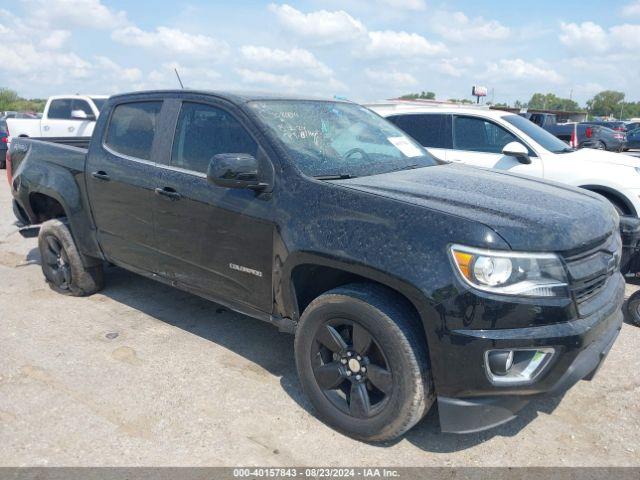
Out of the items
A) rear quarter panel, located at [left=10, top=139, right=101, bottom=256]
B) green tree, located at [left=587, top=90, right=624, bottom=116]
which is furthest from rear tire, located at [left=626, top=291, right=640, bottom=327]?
green tree, located at [left=587, top=90, right=624, bottom=116]

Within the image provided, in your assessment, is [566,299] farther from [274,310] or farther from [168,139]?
[168,139]

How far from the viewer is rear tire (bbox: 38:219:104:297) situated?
4.88m

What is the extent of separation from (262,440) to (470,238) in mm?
1528

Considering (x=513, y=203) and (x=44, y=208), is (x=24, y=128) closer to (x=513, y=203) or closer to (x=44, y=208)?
(x=44, y=208)

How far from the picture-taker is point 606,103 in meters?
111

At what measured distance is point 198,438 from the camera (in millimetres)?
2949

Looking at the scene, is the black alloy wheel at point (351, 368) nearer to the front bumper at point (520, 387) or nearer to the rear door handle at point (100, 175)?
the front bumper at point (520, 387)

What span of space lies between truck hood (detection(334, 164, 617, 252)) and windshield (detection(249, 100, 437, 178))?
0.62ft

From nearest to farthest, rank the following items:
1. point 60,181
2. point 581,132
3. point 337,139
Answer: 1. point 337,139
2. point 60,181
3. point 581,132

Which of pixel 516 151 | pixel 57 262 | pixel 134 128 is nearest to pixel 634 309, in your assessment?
pixel 516 151

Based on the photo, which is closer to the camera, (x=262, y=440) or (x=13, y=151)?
(x=262, y=440)

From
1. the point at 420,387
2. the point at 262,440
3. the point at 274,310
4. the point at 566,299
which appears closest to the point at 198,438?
the point at 262,440

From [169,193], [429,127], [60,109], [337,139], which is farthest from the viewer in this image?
[60,109]

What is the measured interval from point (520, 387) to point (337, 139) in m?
1.90
